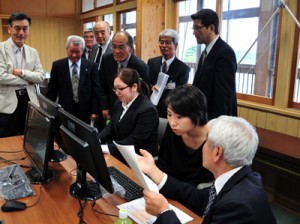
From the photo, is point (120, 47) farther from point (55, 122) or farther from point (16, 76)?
point (55, 122)

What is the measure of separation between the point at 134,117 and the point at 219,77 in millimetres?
740

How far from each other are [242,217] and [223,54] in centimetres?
164

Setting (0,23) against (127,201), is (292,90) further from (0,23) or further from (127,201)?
(0,23)

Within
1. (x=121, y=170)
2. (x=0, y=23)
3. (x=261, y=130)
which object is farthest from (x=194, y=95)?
(x=0, y=23)

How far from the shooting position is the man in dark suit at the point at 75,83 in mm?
3023

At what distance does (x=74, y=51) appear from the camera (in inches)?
115

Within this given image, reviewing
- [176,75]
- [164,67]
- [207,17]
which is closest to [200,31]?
[207,17]

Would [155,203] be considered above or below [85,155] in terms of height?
below

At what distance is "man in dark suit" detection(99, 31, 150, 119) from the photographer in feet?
9.45

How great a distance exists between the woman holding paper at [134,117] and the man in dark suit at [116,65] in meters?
0.76

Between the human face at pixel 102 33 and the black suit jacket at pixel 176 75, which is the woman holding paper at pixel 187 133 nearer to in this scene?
the black suit jacket at pixel 176 75

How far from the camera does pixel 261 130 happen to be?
3037 millimetres

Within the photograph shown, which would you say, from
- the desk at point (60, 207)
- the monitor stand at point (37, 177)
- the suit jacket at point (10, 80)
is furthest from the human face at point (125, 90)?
the suit jacket at point (10, 80)

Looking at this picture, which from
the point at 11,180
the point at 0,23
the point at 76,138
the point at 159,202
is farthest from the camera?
the point at 0,23
